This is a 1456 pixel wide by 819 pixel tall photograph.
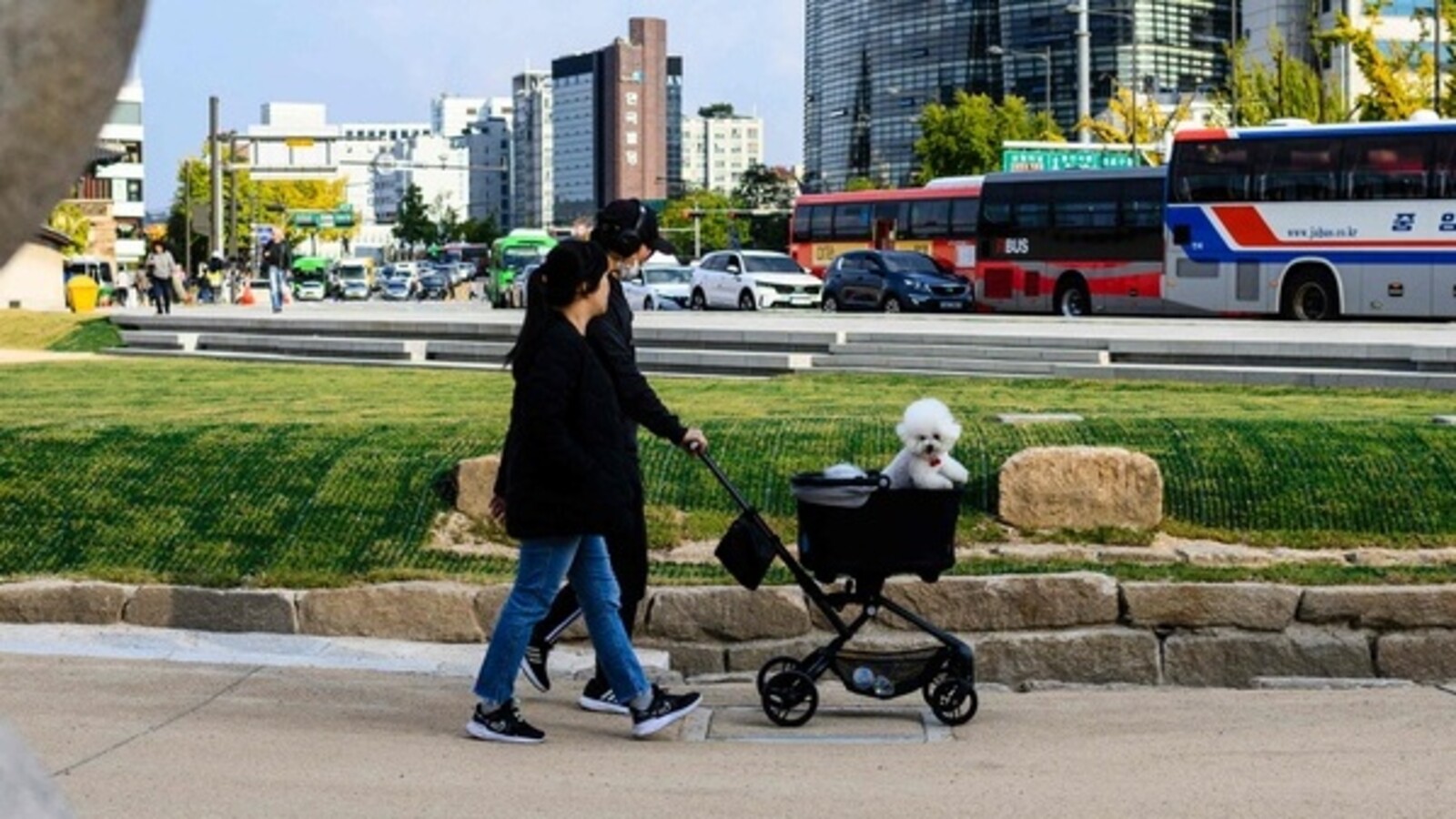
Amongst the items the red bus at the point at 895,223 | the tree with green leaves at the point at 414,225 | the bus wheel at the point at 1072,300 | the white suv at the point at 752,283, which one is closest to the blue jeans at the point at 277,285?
the white suv at the point at 752,283

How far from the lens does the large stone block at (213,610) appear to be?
10.7 meters

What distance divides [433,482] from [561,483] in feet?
13.8

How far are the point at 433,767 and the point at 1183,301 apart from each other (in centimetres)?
3334

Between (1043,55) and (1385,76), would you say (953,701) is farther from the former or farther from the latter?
(1043,55)

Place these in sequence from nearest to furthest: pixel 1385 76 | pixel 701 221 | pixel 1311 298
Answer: pixel 1311 298
pixel 1385 76
pixel 701 221

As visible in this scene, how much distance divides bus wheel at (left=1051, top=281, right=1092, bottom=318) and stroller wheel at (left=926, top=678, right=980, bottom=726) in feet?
121

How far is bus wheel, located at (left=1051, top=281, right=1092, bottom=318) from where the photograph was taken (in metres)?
45.3

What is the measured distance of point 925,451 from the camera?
8453mm

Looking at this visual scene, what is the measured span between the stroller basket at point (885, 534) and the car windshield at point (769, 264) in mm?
41323

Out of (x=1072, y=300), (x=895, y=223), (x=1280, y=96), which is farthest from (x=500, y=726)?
(x=1280, y=96)

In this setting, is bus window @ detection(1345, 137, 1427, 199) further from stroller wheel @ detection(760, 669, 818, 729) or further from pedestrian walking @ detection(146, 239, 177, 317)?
stroller wheel @ detection(760, 669, 818, 729)

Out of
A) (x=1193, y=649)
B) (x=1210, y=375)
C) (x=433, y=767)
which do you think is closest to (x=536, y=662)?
(x=433, y=767)

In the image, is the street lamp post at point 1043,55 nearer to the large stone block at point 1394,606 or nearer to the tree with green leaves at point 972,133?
the tree with green leaves at point 972,133

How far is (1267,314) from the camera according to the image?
37.6m
